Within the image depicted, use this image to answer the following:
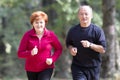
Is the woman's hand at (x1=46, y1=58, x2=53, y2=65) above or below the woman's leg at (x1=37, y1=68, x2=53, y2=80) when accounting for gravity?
above

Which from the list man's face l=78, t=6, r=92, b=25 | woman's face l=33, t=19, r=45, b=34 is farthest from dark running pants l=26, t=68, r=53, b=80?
man's face l=78, t=6, r=92, b=25

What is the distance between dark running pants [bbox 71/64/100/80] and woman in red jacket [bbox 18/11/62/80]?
0.42 metres

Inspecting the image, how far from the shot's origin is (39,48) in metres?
6.62

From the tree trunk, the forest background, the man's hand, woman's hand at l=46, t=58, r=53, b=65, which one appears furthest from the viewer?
the forest background

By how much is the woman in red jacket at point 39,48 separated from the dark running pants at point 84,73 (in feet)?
1.37

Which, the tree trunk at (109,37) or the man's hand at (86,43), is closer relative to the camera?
the man's hand at (86,43)

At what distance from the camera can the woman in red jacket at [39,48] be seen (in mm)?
6605

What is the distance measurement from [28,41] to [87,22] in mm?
1090

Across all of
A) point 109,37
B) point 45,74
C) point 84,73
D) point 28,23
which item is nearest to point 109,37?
point 109,37

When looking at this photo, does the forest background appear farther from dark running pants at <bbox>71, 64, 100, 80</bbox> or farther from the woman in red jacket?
the woman in red jacket

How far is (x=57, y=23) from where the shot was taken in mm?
17375

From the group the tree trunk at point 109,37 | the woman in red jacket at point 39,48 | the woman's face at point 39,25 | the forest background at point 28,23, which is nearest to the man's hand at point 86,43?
the woman in red jacket at point 39,48

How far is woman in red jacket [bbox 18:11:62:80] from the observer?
661 centimetres

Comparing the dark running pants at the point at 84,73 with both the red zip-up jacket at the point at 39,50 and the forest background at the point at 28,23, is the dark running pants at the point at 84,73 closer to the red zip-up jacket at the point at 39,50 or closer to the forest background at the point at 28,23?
the red zip-up jacket at the point at 39,50
